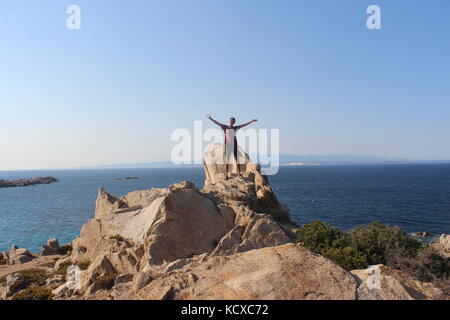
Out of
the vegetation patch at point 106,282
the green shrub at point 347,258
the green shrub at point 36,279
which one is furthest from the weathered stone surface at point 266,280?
the green shrub at point 36,279

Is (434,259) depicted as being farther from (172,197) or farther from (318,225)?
(172,197)

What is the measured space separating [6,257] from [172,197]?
24230mm

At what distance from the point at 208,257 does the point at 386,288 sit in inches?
211

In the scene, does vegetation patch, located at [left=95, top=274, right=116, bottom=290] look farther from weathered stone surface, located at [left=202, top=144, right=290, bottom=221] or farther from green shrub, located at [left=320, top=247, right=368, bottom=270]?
green shrub, located at [left=320, top=247, right=368, bottom=270]

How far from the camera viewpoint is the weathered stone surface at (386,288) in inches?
245

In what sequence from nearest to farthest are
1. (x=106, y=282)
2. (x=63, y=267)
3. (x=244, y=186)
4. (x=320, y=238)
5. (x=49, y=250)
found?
(x=106, y=282) < (x=320, y=238) < (x=63, y=267) < (x=244, y=186) < (x=49, y=250)

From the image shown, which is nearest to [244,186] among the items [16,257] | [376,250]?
[376,250]

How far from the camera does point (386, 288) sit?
253 inches

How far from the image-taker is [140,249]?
13703mm

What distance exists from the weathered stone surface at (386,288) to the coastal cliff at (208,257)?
0.07 feet

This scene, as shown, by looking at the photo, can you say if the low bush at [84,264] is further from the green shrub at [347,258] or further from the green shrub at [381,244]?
the green shrub at [381,244]

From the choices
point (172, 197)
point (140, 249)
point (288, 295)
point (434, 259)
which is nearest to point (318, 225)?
point (434, 259)

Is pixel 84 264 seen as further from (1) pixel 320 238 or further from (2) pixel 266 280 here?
(2) pixel 266 280

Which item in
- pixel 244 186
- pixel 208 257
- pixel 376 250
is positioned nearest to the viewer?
pixel 208 257
